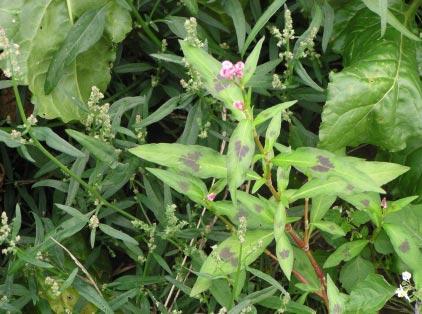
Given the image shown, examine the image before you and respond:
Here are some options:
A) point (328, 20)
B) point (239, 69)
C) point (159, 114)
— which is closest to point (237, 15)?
point (328, 20)

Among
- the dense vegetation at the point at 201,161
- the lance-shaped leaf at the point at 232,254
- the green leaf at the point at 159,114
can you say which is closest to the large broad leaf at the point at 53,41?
the dense vegetation at the point at 201,161

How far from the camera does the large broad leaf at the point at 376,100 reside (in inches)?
80.0

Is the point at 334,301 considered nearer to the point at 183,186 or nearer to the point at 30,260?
the point at 183,186

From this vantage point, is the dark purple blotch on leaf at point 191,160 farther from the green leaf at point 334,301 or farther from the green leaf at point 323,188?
the green leaf at point 334,301

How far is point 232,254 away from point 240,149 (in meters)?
0.42

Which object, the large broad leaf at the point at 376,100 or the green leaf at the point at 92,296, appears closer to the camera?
the green leaf at the point at 92,296

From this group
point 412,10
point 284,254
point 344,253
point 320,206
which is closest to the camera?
point 284,254

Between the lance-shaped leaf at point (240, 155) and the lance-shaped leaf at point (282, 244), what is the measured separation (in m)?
0.22

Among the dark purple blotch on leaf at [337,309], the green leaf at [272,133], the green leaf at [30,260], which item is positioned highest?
the green leaf at [272,133]

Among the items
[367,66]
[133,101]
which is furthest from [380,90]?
[133,101]

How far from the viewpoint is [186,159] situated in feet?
5.20

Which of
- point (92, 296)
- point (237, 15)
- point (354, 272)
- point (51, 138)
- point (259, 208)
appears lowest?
point (354, 272)

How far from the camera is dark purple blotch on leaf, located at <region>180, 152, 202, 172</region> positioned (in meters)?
1.58

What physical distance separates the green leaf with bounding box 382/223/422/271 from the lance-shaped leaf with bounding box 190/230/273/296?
0.31m
